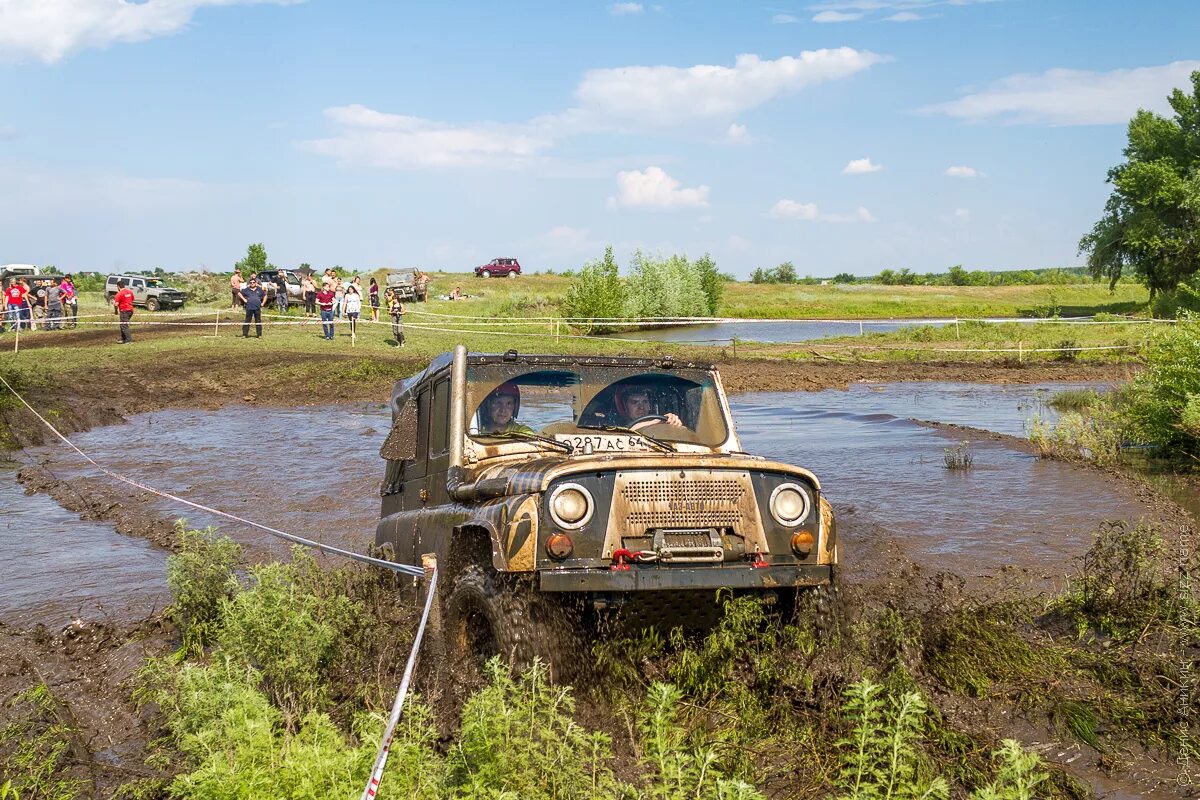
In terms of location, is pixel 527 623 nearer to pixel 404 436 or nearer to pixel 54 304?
pixel 404 436

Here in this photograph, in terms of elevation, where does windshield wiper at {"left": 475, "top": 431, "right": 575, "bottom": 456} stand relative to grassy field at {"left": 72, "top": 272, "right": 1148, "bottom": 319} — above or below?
above

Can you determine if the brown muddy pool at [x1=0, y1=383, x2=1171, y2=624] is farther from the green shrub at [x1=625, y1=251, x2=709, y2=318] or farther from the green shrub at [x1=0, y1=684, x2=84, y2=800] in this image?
the green shrub at [x1=625, y1=251, x2=709, y2=318]

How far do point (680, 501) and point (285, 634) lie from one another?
237 centimetres

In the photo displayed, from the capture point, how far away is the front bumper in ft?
19.0

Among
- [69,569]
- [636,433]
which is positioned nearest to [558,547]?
[636,433]

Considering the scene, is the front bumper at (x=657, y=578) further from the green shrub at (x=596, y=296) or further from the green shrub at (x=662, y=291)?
the green shrub at (x=662, y=291)

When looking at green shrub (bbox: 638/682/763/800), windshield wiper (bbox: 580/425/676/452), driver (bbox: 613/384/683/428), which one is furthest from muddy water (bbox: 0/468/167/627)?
green shrub (bbox: 638/682/763/800)

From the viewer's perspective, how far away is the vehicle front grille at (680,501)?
604cm

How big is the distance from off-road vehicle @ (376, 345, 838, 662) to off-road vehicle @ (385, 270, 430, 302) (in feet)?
170

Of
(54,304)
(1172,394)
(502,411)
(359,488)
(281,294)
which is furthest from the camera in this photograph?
(281,294)

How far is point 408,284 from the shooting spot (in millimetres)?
59469

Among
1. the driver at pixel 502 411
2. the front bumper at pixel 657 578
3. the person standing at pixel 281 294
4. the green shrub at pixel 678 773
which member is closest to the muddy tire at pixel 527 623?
the front bumper at pixel 657 578

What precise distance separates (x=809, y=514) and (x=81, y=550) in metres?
8.79

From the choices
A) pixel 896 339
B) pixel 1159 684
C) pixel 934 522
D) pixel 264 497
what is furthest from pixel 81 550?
pixel 896 339
